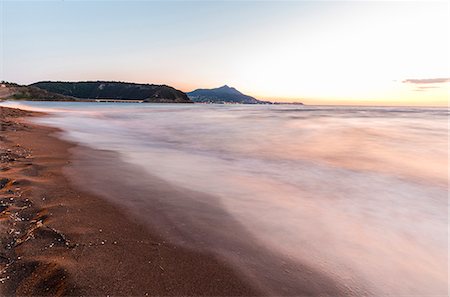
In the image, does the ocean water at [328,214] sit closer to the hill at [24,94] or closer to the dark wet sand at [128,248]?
the dark wet sand at [128,248]

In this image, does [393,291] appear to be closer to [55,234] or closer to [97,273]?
[97,273]

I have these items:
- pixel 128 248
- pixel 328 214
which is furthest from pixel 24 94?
pixel 328 214

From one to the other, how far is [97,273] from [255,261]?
1885mm

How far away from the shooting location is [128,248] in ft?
10.8

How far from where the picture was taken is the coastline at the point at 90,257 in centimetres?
262

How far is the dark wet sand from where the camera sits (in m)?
2.68

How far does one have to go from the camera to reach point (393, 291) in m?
3.03

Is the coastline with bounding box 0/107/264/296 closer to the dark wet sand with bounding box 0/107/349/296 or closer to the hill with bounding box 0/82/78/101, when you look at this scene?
the dark wet sand with bounding box 0/107/349/296

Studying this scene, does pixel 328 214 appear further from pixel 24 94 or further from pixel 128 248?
pixel 24 94

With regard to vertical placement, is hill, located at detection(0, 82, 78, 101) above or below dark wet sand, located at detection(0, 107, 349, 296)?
above

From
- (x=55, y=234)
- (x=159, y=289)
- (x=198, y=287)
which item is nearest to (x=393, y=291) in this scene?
(x=198, y=287)

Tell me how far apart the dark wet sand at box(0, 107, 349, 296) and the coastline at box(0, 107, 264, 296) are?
0.03 ft

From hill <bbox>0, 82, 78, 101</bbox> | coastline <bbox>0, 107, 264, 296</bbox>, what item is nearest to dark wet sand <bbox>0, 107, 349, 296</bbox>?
coastline <bbox>0, 107, 264, 296</bbox>

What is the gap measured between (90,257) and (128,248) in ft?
1.47
